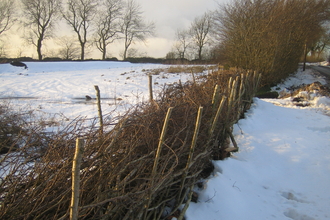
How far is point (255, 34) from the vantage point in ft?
51.8

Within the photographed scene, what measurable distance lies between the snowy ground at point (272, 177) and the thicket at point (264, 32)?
9.39 metres

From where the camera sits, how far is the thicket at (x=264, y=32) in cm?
1555

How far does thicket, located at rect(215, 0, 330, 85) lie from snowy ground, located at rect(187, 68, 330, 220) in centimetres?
939

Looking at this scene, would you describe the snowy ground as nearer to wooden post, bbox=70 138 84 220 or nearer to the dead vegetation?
the dead vegetation

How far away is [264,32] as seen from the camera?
15477 mm

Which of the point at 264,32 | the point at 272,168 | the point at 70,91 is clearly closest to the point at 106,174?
the point at 272,168

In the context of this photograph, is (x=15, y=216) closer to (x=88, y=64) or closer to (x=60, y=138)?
(x=60, y=138)

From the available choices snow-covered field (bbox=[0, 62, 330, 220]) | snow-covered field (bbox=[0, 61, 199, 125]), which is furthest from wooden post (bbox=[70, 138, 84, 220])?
snow-covered field (bbox=[0, 61, 199, 125])

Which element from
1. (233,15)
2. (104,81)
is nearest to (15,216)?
(104,81)

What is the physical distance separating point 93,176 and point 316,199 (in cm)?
358

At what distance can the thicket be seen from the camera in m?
15.5

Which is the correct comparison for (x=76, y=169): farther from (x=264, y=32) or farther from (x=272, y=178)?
(x=264, y=32)

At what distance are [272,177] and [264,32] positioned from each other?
13.5m

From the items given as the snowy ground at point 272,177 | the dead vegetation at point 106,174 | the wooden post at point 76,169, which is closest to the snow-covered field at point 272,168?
the snowy ground at point 272,177
